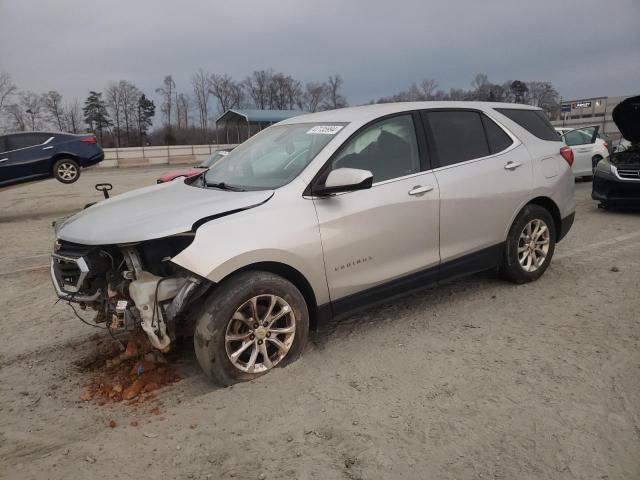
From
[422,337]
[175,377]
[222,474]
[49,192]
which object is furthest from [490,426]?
[49,192]

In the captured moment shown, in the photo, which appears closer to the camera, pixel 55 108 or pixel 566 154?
pixel 566 154

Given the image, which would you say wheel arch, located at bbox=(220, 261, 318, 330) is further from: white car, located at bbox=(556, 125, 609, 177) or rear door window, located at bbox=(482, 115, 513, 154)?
white car, located at bbox=(556, 125, 609, 177)

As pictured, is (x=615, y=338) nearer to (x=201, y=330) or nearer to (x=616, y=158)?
(x=201, y=330)

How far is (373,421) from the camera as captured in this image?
2.79 meters

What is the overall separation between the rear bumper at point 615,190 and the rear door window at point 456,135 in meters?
5.50

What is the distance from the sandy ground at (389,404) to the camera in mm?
2475

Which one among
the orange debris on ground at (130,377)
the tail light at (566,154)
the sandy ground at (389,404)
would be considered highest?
the tail light at (566,154)

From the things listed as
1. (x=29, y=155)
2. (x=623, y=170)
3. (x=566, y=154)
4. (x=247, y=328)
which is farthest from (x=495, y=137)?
(x=29, y=155)

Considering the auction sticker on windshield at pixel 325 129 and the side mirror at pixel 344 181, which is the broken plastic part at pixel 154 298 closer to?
the side mirror at pixel 344 181

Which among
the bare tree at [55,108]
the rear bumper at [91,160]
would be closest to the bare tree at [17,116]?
the bare tree at [55,108]

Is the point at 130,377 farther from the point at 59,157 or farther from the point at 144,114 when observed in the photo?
the point at 144,114

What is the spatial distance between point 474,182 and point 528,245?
Answer: 109cm

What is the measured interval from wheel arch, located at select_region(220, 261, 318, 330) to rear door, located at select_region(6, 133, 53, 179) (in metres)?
12.1

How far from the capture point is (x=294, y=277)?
11.0 ft
